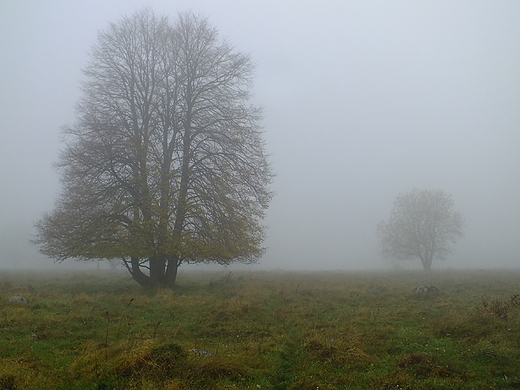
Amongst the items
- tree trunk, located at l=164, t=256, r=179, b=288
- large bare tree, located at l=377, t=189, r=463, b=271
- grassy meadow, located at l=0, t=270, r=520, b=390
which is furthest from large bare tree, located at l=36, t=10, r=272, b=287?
large bare tree, located at l=377, t=189, r=463, b=271

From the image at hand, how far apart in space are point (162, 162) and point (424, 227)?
3414 centimetres

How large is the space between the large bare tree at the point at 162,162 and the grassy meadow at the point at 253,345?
3.28 metres

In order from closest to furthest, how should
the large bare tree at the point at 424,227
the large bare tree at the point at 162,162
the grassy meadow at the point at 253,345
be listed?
the grassy meadow at the point at 253,345
the large bare tree at the point at 162,162
the large bare tree at the point at 424,227

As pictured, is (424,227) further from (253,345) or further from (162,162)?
(253,345)

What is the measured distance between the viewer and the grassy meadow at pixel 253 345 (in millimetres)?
5898

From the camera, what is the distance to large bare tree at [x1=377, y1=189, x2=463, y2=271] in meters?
38.8

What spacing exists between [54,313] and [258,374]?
7982 millimetres

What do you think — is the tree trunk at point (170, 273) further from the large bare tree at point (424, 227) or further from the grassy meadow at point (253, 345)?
the large bare tree at point (424, 227)

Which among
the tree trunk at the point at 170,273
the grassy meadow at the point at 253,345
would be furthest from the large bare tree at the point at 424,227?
the tree trunk at the point at 170,273

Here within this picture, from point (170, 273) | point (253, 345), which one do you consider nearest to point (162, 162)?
point (170, 273)

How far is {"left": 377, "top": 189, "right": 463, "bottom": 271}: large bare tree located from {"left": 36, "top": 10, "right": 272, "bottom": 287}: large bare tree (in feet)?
94.7

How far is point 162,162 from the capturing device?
1761cm

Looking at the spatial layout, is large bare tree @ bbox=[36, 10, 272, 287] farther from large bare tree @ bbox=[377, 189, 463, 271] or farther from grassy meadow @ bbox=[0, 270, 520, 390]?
large bare tree @ bbox=[377, 189, 463, 271]

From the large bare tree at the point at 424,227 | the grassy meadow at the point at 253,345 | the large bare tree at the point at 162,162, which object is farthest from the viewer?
the large bare tree at the point at 424,227
